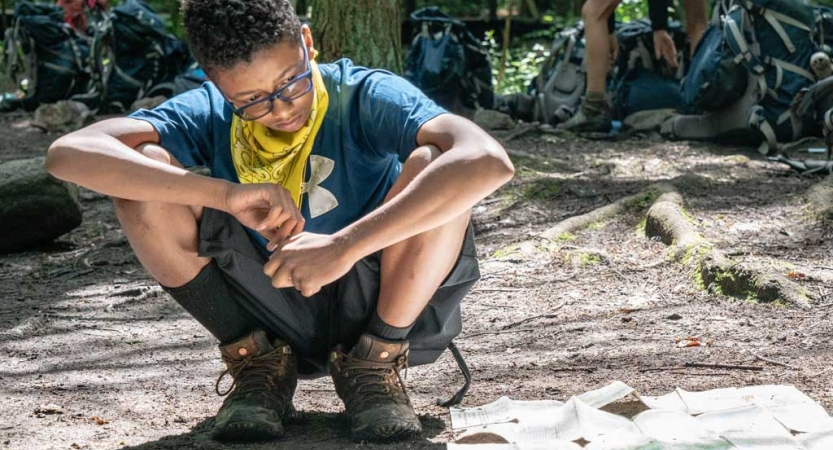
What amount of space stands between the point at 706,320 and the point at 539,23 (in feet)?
36.0

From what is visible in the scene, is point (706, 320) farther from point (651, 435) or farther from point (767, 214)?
point (767, 214)

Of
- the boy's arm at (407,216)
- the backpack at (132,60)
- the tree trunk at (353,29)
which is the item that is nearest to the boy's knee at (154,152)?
the boy's arm at (407,216)

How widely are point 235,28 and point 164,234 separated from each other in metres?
0.52

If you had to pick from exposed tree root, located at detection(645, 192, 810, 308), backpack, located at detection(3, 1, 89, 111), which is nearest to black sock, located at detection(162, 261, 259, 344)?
exposed tree root, located at detection(645, 192, 810, 308)

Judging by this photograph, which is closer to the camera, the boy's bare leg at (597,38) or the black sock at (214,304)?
the black sock at (214,304)

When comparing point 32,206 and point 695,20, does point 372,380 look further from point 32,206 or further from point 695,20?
point 695,20

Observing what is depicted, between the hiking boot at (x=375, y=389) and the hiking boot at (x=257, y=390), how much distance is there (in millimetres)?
134

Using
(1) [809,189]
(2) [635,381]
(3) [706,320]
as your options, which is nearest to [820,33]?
(1) [809,189]

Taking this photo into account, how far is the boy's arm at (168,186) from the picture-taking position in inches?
95.8

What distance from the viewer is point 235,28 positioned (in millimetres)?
2479

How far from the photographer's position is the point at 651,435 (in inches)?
96.8

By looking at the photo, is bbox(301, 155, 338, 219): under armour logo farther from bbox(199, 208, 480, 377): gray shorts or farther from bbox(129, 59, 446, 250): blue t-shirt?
bbox(199, 208, 480, 377): gray shorts

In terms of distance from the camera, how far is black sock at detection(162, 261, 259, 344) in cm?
266

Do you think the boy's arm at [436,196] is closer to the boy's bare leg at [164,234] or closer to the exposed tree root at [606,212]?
the boy's bare leg at [164,234]
